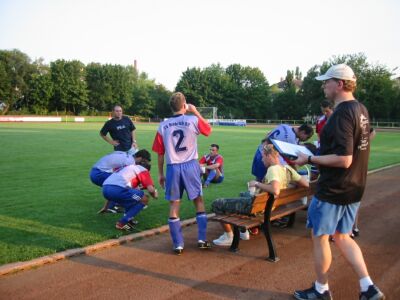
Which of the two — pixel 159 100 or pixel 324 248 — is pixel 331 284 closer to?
pixel 324 248

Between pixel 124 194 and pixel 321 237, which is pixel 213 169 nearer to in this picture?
pixel 124 194

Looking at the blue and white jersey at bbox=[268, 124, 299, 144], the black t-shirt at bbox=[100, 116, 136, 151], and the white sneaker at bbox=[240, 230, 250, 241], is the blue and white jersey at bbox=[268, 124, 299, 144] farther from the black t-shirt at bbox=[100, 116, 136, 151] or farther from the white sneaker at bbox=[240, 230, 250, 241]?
the black t-shirt at bbox=[100, 116, 136, 151]

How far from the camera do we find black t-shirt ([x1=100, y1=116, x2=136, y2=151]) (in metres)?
9.15

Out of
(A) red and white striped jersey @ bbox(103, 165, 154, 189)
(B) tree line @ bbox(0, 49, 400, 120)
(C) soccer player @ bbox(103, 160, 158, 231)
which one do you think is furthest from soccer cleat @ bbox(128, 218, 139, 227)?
(B) tree line @ bbox(0, 49, 400, 120)

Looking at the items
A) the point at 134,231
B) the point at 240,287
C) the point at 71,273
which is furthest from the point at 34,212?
the point at 240,287

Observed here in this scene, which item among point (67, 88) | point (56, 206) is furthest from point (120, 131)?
point (67, 88)

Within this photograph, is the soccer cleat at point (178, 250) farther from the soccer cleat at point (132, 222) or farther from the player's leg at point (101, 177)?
the player's leg at point (101, 177)

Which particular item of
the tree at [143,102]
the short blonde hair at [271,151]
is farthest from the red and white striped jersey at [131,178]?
the tree at [143,102]

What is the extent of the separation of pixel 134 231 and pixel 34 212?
2.28 m

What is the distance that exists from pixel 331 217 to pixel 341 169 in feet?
1.48

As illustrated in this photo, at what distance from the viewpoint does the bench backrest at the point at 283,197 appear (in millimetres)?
4884

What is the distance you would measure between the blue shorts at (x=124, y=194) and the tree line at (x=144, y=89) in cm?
6577

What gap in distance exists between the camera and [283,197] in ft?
17.7

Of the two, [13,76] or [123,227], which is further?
[13,76]
